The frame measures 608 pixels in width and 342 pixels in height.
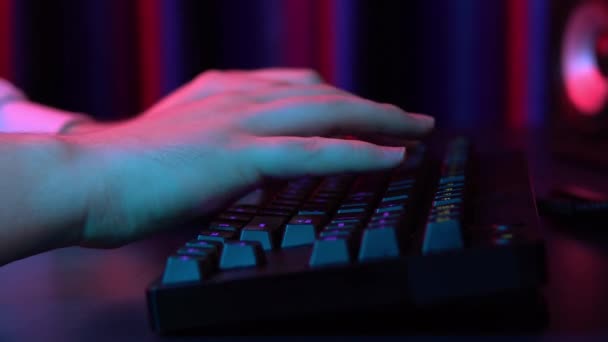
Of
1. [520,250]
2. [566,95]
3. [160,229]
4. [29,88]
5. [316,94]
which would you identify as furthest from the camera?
[29,88]

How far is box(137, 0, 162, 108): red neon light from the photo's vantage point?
1.35m

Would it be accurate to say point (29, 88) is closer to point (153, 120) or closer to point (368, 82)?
point (368, 82)

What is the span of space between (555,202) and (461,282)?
0.28 metres

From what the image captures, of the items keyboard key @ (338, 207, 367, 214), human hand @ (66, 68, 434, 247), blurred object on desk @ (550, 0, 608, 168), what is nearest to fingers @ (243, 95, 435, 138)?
human hand @ (66, 68, 434, 247)

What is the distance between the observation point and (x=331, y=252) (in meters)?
0.35

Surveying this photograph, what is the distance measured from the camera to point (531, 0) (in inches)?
52.6

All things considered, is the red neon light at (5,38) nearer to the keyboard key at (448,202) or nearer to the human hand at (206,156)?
the human hand at (206,156)

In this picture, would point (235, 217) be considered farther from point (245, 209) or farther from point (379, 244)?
point (379, 244)

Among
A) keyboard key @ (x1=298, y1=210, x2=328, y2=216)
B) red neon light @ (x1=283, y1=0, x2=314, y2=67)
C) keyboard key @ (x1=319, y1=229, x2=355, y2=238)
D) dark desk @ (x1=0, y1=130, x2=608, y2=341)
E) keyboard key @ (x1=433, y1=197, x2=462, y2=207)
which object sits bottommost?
dark desk @ (x1=0, y1=130, x2=608, y2=341)

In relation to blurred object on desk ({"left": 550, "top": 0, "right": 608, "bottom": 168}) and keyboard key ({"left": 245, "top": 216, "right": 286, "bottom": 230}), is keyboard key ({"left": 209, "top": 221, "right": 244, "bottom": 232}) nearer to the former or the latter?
keyboard key ({"left": 245, "top": 216, "right": 286, "bottom": 230})

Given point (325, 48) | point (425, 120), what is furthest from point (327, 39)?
point (425, 120)

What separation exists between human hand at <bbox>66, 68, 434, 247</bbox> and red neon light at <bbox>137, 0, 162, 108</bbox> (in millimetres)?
846

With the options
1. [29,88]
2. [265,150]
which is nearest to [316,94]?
[265,150]

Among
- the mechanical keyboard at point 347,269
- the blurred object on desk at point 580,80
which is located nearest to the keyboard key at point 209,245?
the mechanical keyboard at point 347,269
